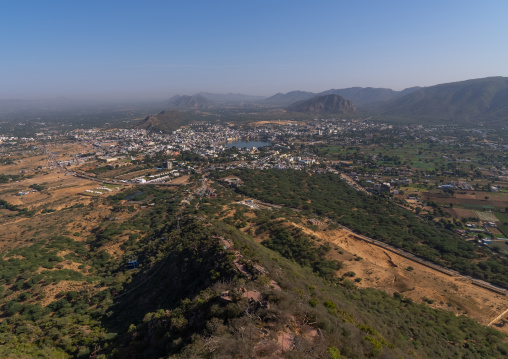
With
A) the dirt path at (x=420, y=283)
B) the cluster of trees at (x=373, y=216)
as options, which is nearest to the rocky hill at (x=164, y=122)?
the cluster of trees at (x=373, y=216)

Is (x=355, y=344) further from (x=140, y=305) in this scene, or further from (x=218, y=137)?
(x=218, y=137)

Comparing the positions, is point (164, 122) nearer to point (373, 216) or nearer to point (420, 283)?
point (373, 216)

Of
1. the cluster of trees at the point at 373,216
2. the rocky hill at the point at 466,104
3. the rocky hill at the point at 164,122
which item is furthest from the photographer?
the rocky hill at the point at 466,104

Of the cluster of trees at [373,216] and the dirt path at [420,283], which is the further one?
the cluster of trees at [373,216]

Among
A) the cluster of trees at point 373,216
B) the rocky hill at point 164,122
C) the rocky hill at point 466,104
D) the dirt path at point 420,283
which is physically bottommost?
the dirt path at point 420,283

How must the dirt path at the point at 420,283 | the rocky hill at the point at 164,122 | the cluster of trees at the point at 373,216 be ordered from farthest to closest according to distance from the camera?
the rocky hill at the point at 164,122 → the cluster of trees at the point at 373,216 → the dirt path at the point at 420,283

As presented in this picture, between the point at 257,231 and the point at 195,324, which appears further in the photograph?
the point at 257,231

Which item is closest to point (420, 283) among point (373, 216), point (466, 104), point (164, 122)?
point (373, 216)

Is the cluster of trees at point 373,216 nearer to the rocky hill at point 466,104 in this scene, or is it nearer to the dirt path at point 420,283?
the dirt path at point 420,283

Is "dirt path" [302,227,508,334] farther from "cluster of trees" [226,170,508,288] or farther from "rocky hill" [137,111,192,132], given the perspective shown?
"rocky hill" [137,111,192,132]

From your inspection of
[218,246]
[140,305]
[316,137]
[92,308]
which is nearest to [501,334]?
[218,246]

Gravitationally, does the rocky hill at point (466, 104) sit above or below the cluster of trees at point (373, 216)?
above
